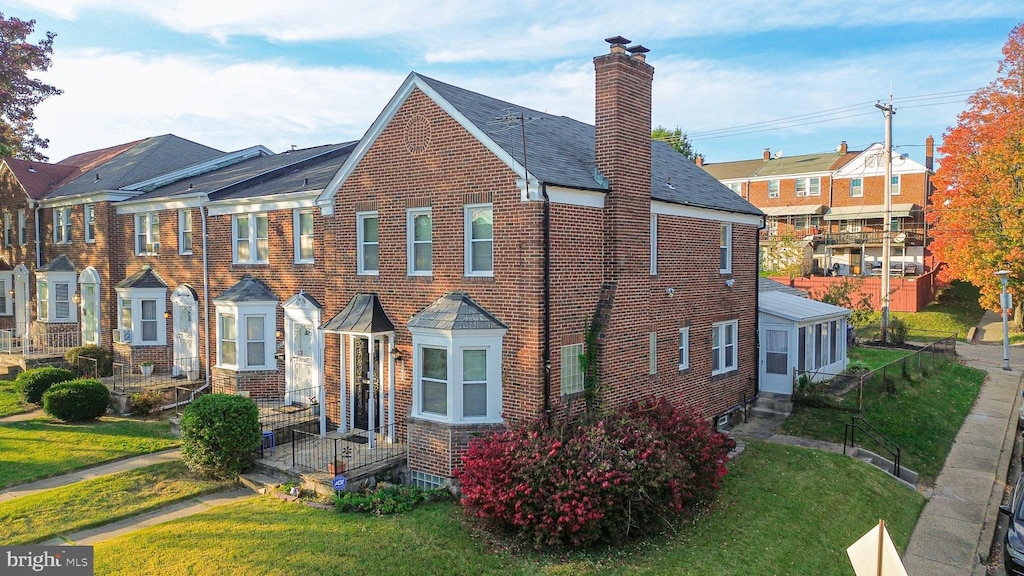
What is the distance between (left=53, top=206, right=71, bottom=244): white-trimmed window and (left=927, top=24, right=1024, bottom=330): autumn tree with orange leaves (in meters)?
41.1

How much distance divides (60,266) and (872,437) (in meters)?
28.8

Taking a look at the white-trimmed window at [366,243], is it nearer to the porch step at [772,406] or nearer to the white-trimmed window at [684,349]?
the white-trimmed window at [684,349]

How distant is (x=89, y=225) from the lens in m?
25.6

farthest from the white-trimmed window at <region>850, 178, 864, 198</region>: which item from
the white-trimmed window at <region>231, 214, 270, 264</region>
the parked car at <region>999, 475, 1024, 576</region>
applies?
the white-trimmed window at <region>231, 214, 270, 264</region>

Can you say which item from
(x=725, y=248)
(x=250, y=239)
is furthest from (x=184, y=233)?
(x=725, y=248)

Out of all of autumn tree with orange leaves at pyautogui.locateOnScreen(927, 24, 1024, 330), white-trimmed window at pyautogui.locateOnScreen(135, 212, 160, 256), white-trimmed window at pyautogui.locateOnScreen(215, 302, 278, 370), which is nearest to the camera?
white-trimmed window at pyautogui.locateOnScreen(215, 302, 278, 370)

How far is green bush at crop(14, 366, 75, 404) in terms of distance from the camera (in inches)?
773

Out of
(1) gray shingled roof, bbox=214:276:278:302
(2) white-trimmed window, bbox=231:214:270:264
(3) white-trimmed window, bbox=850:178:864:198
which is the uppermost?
(3) white-trimmed window, bbox=850:178:864:198

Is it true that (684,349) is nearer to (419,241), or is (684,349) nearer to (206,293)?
(419,241)

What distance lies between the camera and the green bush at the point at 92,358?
75.6 ft

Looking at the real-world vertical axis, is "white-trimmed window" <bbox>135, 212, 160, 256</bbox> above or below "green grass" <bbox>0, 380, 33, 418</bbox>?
above

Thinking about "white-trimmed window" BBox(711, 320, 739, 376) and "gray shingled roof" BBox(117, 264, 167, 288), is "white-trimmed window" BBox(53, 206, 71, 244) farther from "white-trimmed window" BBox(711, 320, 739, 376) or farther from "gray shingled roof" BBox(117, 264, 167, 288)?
"white-trimmed window" BBox(711, 320, 739, 376)

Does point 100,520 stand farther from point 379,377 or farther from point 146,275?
point 146,275

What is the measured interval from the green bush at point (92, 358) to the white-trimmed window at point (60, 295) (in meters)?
3.47
